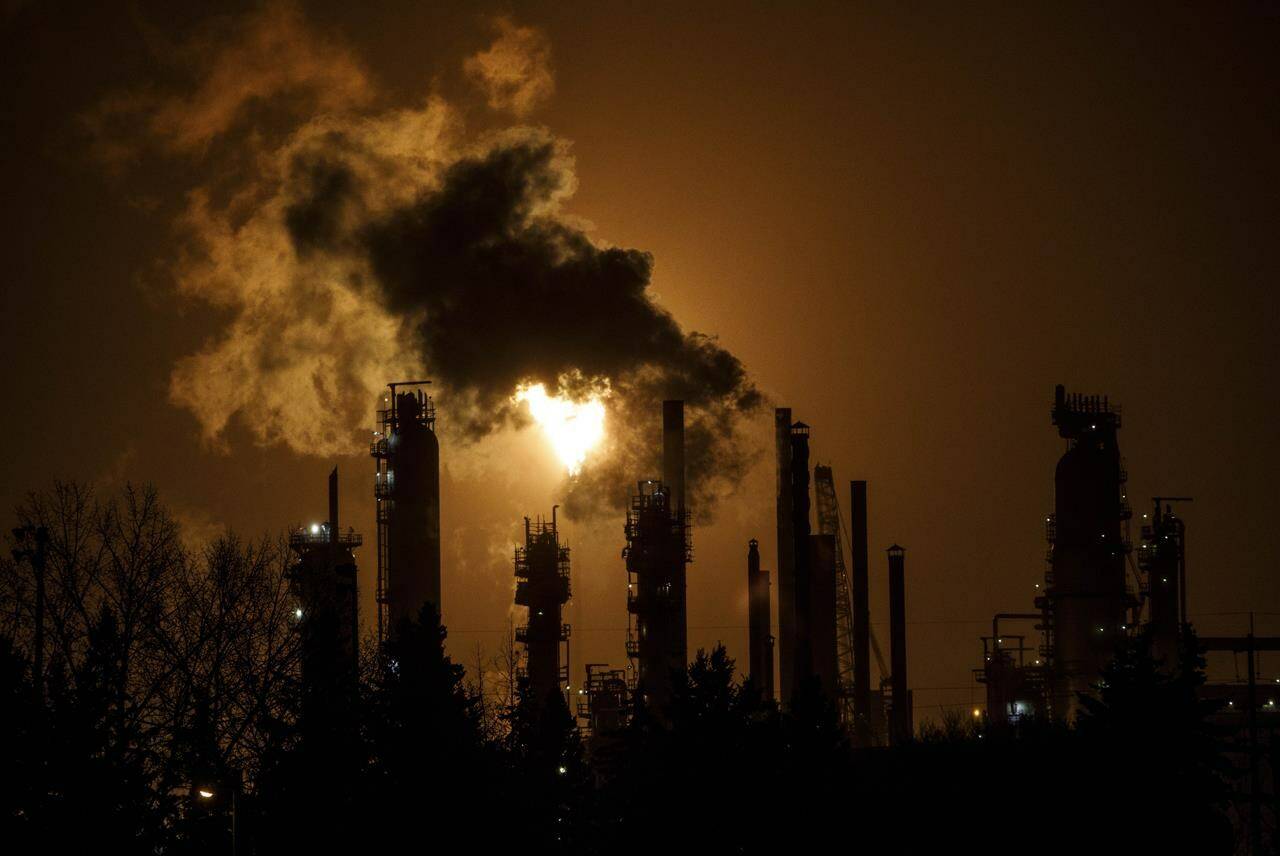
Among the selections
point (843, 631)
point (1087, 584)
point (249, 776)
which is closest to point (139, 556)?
point (249, 776)

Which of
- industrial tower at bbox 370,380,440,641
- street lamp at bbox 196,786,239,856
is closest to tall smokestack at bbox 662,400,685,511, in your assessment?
industrial tower at bbox 370,380,440,641

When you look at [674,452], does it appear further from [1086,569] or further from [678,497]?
[1086,569]

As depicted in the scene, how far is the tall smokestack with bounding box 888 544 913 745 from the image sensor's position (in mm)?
75188

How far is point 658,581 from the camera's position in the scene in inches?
2598

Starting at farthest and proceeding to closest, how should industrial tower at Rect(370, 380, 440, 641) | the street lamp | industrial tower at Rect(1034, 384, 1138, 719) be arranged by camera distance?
industrial tower at Rect(1034, 384, 1138, 719), industrial tower at Rect(370, 380, 440, 641), the street lamp

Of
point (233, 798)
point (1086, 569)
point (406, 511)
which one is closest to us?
point (233, 798)

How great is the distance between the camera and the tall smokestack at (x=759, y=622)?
2876 inches

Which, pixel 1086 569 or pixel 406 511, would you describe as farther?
pixel 1086 569

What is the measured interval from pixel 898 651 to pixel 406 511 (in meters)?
24.0

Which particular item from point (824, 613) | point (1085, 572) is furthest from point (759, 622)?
point (1085, 572)

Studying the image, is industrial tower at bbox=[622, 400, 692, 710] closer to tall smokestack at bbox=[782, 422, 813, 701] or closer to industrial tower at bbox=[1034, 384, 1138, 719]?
tall smokestack at bbox=[782, 422, 813, 701]

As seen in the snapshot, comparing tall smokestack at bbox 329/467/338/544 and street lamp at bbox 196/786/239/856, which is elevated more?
tall smokestack at bbox 329/467/338/544

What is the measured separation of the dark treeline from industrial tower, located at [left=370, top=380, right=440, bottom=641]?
6.62m

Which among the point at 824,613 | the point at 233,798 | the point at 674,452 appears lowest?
the point at 233,798
